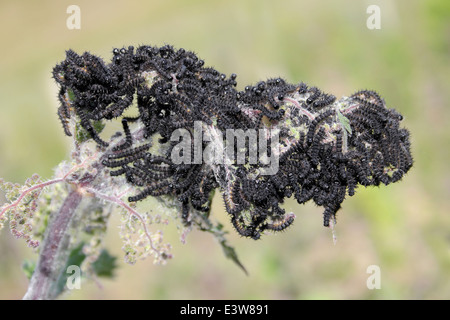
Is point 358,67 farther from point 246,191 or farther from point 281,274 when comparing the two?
point 246,191

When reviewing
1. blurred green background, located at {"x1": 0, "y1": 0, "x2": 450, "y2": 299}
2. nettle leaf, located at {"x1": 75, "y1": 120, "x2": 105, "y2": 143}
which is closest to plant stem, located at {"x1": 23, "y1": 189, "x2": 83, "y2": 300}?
nettle leaf, located at {"x1": 75, "y1": 120, "x2": 105, "y2": 143}

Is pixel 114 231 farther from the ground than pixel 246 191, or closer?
farther from the ground

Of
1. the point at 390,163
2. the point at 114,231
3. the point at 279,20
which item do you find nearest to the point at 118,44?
the point at 279,20

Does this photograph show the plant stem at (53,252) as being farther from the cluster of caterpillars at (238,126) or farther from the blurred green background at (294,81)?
the blurred green background at (294,81)

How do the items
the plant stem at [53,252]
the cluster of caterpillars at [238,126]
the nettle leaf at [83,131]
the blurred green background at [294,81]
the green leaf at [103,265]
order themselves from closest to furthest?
the cluster of caterpillars at [238,126] < the nettle leaf at [83,131] < the plant stem at [53,252] < the green leaf at [103,265] < the blurred green background at [294,81]

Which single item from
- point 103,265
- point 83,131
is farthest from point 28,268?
point 83,131

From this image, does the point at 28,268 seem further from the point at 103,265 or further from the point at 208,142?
the point at 208,142

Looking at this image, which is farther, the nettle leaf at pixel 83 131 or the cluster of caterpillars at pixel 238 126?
the nettle leaf at pixel 83 131

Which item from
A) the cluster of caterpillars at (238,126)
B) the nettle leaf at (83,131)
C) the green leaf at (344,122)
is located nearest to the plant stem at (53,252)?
the nettle leaf at (83,131)
